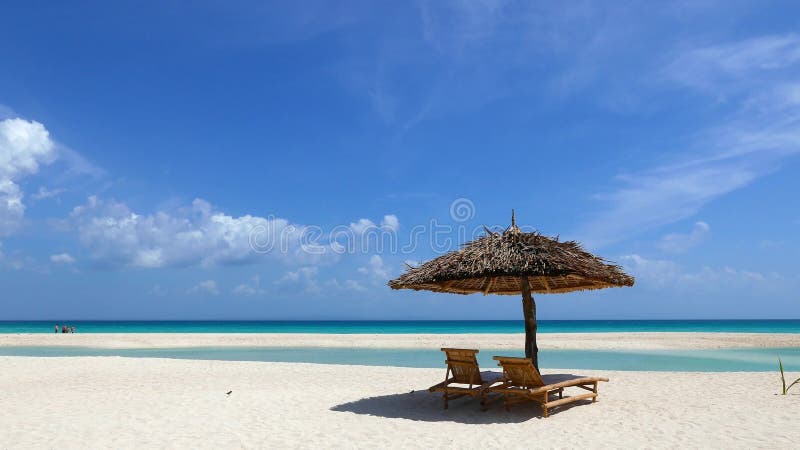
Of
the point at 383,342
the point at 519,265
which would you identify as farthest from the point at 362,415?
the point at 383,342

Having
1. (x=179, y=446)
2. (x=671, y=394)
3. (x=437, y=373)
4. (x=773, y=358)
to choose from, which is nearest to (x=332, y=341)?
(x=437, y=373)

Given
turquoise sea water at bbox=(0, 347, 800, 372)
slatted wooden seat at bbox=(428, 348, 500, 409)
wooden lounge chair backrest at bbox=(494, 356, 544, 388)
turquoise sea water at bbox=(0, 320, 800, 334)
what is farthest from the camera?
turquoise sea water at bbox=(0, 320, 800, 334)

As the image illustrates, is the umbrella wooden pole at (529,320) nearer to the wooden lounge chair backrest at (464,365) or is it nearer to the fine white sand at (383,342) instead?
the wooden lounge chair backrest at (464,365)

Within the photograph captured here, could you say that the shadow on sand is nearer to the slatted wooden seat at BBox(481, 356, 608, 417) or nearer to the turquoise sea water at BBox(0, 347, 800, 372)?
the slatted wooden seat at BBox(481, 356, 608, 417)

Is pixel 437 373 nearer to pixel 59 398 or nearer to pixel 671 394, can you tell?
pixel 671 394

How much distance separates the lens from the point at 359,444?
637 centimetres

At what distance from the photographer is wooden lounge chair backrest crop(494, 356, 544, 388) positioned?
24.8 feet

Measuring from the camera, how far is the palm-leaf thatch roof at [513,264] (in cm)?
790

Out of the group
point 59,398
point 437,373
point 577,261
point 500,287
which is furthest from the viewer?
point 437,373

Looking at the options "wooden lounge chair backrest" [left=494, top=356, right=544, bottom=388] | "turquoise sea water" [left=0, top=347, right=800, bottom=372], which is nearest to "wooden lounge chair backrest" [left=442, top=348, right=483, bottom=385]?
"wooden lounge chair backrest" [left=494, top=356, right=544, bottom=388]

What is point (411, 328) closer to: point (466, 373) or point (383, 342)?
point (383, 342)

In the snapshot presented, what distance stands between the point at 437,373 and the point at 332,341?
16.9 metres

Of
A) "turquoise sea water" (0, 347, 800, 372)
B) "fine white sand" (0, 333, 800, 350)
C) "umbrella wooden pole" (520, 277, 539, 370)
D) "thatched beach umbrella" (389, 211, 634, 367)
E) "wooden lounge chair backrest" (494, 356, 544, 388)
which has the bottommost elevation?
"turquoise sea water" (0, 347, 800, 372)

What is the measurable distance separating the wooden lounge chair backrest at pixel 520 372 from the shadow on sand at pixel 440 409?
0.46 m
